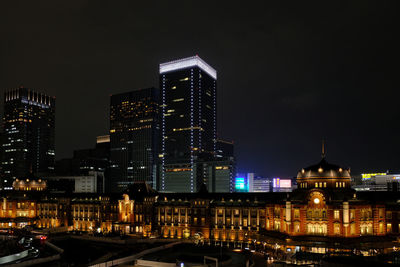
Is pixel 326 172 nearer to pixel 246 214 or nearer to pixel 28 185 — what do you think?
pixel 246 214

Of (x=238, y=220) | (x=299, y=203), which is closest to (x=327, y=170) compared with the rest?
(x=299, y=203)

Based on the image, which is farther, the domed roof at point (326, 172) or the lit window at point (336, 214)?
the domed roof at point (326, 172)

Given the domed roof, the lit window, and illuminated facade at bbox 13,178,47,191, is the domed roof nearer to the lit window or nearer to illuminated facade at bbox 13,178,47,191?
the lit window

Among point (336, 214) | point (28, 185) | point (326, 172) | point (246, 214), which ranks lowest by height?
point (246, 214)

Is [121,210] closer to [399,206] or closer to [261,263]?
[261,263]

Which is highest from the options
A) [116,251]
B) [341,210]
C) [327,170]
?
[327,170]

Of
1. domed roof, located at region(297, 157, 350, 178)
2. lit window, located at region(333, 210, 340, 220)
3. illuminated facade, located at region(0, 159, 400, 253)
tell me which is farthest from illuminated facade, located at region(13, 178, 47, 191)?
lit window, located at region(333, 210, 340, 220)

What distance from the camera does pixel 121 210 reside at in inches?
4823

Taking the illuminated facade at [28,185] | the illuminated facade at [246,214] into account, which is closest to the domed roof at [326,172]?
the illuminated facade at [246,214]

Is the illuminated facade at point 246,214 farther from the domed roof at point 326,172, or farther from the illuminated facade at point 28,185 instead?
the illuminated facade at point 28,185

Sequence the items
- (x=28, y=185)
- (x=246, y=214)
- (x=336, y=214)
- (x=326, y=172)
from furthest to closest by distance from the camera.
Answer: (x=28, y=185), (x=246, y=214), (x=326, y=172), (x=336, y=214)

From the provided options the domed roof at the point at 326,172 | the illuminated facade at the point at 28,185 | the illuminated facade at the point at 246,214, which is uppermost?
the domed roof at the point at 326,172

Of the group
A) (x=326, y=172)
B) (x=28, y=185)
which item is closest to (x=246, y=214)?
(x=326, y=172)

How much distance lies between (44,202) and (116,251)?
61.8 metres
